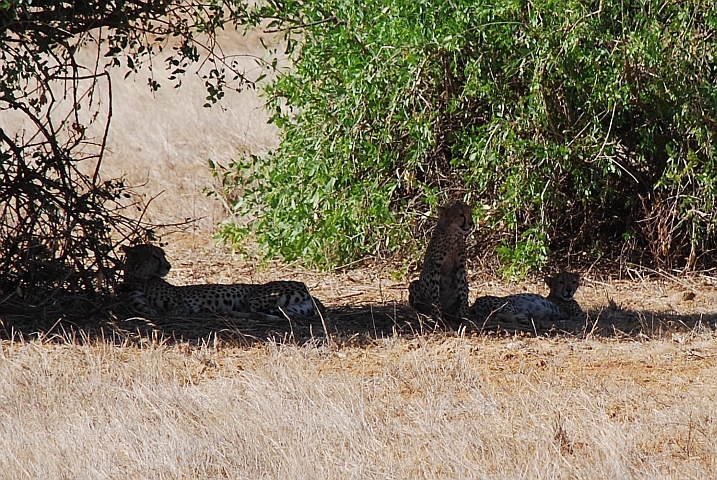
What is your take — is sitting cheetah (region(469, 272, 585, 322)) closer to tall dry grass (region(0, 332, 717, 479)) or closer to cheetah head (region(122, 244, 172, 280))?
tall dry grass (region(0, 332, 717, 479))

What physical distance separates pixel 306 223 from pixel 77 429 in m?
4.89

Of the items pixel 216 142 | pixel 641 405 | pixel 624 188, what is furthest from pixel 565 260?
pixel 216 142

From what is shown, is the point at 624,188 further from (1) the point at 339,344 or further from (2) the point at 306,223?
(1) the point at 339,344

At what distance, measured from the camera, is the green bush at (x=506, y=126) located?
852 cm

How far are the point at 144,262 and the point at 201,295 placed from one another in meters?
0.54

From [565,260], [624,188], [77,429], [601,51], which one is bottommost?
[77,429]

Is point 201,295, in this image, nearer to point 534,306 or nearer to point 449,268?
point 449,268

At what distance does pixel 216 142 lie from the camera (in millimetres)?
14797

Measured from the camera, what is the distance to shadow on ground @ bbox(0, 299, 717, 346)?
23.2 feet

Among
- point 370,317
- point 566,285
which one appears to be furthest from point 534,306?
point 370,317

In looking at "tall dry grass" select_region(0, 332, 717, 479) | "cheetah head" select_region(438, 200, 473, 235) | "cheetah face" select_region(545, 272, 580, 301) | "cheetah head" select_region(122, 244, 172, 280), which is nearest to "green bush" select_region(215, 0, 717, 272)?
"cheetah face" select_region(545, 272, 580, 301)

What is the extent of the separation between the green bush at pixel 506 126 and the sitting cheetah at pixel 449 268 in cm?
138

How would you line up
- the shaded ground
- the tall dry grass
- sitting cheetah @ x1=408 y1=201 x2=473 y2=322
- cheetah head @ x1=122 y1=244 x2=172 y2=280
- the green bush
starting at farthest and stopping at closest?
1. the green bush
2. cheetah head @ x1=122 y1=244 x2=172 y2=280
3. sitting cheetah @ x1=408 y1=201 x2=473 y2=322
4. the shaded ground
5. the tall dry grass

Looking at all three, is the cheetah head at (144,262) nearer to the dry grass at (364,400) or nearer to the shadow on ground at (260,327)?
the shadow on ground at (260,327)
